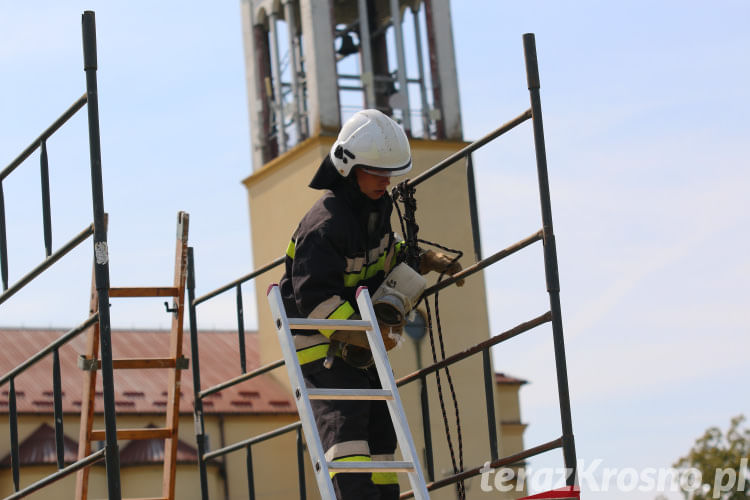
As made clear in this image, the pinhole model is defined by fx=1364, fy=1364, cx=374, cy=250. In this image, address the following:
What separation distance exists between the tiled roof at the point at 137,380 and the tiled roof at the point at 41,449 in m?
0.54

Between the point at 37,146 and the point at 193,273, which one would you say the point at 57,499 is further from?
the point at 37,146

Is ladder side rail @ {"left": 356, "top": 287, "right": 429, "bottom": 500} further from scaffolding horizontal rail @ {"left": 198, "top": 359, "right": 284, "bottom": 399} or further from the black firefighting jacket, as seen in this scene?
scaffolding horizontal rail @ {"left": 198, "top": 359, "right": 284, "bottom": 399}

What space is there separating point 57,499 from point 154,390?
603 centimetres

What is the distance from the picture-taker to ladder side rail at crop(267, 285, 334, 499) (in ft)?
15.5

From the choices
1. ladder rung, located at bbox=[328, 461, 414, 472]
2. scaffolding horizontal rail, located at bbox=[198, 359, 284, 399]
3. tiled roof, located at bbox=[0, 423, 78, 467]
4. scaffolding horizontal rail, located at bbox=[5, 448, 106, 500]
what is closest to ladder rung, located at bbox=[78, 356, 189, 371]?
scaffolding horizontal rail, located at bbox=[198, 359, 284, 399]

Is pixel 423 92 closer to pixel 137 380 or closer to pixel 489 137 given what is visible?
pixel 137 380

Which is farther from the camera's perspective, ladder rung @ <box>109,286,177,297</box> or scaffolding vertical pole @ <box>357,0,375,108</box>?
scaffolding vertical pole @ <box>357,0,375,108</box>

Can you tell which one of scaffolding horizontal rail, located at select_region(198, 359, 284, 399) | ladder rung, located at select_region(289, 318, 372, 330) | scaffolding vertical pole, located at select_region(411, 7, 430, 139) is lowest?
ladder rung, located at select_region(289, 318, 372, 330)

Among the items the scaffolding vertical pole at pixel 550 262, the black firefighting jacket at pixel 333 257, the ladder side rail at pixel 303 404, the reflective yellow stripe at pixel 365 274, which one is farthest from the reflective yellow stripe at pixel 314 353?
the scaffolding vertical pole at pixel 550 262

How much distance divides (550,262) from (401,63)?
24.7 metres

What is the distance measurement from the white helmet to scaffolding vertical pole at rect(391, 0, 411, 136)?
78.4ft

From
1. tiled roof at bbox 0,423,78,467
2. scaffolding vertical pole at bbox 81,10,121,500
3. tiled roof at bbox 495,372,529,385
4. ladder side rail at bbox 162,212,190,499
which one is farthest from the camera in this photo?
tiled roof at bbox 495,372,529,385

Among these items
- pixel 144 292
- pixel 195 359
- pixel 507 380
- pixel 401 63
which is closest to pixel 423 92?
pixel 401 63

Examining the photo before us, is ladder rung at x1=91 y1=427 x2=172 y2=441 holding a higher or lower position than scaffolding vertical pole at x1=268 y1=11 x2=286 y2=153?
lower
